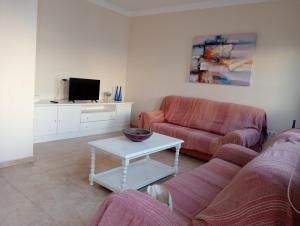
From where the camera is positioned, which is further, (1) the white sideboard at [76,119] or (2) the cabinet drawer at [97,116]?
(2) the cabinet drawer at [97,116]

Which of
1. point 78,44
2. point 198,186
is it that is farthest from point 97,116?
point 198,186

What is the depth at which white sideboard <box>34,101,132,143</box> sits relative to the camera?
397 cm

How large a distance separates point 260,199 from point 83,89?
410 cm

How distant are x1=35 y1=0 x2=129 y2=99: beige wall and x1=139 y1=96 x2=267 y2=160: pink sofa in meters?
1.52

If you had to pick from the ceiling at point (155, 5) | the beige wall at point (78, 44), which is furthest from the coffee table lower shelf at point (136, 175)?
the ceiling at point (155, 5)

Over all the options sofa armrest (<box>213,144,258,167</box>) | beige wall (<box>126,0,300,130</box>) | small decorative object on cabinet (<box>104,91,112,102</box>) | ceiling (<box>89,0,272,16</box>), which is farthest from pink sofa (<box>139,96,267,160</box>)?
ceiling (<box>89,0,272,16</box>)

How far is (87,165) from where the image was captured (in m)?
3.22

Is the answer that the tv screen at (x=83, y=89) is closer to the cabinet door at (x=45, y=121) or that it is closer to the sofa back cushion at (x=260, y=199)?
the cabinet door at (x=45, y=121)

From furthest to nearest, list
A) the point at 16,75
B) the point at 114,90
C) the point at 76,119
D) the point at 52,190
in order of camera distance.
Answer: the point at 114,90 → the point at 76,119 → the point at 16,75 → the point at 52,190

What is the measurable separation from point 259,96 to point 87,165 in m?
2.79

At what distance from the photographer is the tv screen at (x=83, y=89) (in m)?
4.43

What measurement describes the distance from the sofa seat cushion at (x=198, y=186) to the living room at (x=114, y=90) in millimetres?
26

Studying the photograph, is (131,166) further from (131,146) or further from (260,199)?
(260,199)

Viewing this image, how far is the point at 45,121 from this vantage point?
4.00 m
